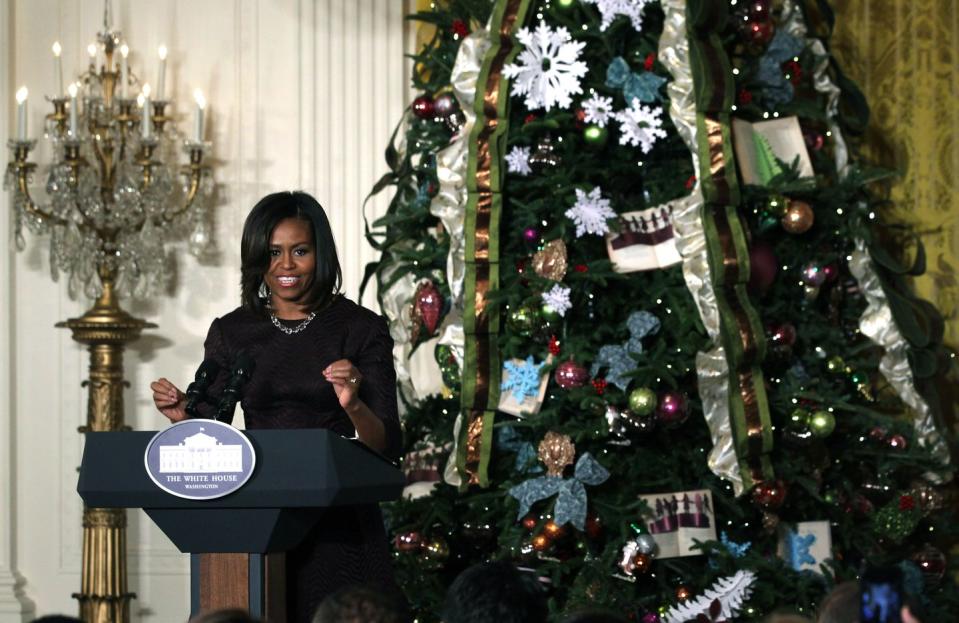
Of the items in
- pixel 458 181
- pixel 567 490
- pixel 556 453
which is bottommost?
pixel 567 490

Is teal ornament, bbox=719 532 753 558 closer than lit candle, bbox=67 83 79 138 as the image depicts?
Yes

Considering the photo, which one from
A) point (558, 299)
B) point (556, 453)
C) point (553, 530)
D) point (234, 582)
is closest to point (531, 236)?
point (558, 299)

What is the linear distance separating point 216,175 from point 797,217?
2454 millimetres

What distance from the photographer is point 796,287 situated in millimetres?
4848

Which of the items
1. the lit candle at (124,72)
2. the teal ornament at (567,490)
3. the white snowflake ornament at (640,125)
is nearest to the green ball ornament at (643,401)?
the teal ornament at (567,490)

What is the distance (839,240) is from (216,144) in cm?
252

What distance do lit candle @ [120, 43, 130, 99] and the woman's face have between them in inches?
112

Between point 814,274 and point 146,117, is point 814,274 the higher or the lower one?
the lower one

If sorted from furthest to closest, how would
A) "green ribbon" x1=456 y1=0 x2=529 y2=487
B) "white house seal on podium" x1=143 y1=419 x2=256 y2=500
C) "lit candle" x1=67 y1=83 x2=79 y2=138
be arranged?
1. "lit candle" x1=67 y1=83 x2=79 y2=138
2. "green ribbon" x1=456 y1=0 x2=529 y2=487
3. "white house seal on podium" x1=143 y1=419 x2=256 y2=500

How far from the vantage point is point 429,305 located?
4.97 meters

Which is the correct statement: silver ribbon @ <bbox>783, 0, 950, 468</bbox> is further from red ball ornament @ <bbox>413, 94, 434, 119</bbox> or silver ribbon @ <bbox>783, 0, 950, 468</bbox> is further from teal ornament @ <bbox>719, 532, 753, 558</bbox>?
red ball ornament @ <bbox>413, 94, 434, 119</bbox>

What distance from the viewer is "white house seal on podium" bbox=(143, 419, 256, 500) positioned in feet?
8.36

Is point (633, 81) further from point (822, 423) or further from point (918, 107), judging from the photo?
point (918, 107)

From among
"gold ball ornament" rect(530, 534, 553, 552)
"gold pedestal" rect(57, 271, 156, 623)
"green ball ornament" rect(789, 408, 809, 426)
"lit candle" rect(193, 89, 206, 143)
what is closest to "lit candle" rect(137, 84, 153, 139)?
"lit candle" rect(193, 89, 206, 143)
